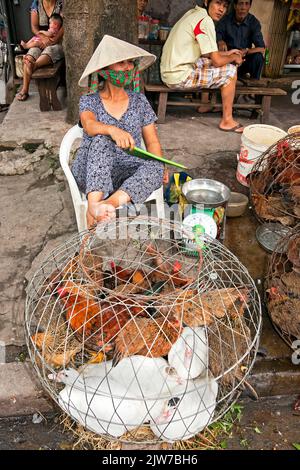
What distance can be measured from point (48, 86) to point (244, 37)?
2.77 m

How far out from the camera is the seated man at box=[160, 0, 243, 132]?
434 cm

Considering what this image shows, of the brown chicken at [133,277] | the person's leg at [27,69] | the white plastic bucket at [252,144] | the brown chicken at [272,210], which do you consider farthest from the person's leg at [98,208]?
the person's leg at [27,69]

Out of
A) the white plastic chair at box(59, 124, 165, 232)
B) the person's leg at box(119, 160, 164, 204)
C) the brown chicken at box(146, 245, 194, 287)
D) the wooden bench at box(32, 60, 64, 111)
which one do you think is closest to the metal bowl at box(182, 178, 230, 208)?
the white plastic chair at box(59, 124, 165, 232)

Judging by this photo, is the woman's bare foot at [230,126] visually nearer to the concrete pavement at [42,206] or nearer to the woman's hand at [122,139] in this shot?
the concrete pavement at [42,206]

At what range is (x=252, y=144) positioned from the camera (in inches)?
134

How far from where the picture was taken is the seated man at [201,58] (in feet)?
14.3

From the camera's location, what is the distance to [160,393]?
196cm

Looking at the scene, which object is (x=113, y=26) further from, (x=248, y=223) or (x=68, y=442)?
(x=68, y=442)

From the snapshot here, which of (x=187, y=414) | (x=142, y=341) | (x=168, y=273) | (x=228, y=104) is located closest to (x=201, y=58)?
(x=228, y=104)

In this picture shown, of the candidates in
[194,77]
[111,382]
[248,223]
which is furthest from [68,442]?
[194,77]

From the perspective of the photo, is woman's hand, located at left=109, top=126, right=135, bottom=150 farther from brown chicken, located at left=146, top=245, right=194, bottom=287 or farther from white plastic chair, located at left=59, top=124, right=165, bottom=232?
brown chicken, located at left=146, top=245, right=194, bottom=287

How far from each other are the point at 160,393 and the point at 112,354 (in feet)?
1.25

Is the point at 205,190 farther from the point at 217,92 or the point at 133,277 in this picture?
the point at 217,92

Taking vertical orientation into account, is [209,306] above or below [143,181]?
below
